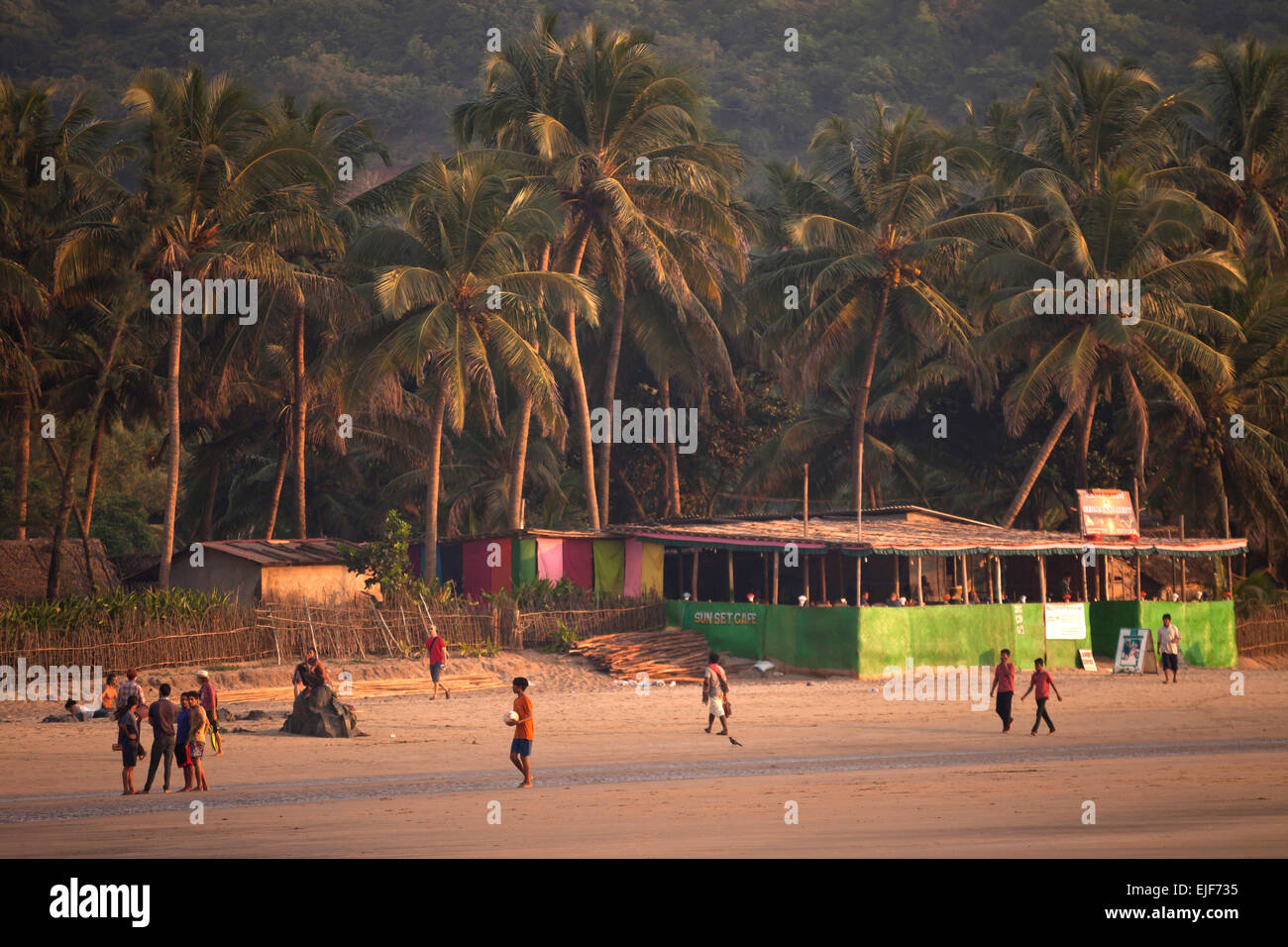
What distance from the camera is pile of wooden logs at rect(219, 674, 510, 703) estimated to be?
28234 mm

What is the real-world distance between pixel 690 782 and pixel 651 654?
51.6ft

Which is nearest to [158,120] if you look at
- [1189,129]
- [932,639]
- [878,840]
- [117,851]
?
[932,639]

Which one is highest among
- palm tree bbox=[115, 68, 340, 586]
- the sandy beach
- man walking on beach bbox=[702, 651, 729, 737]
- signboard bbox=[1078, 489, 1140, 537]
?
palm tree bbox=[115, 68, 340, 586]

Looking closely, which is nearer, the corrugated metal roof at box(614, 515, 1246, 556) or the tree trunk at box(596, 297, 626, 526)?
the corrugated metal roof at box(614, 515, 1246, 556)

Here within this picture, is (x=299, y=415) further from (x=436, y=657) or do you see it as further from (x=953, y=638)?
(x=953, y=638)

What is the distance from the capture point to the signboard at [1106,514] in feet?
116

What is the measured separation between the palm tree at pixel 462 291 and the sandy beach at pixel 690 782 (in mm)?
9441

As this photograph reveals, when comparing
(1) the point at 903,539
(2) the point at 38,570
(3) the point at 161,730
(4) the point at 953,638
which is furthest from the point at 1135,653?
(2) the point at 38,570

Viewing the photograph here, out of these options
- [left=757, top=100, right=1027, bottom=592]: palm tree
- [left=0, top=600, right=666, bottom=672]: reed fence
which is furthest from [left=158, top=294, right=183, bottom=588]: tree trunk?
[left=757, top=100, right=1027, bottom=592]: palm tree

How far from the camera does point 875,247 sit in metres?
44.0

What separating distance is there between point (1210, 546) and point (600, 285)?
821 inches

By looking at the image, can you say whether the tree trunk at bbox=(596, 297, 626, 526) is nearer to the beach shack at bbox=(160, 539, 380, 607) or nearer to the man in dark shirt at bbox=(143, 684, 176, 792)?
the beach shack at bbox=(160, 539, 380, 607)

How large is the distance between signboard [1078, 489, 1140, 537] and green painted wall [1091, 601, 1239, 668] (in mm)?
2076

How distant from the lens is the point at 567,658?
34.2 metres
